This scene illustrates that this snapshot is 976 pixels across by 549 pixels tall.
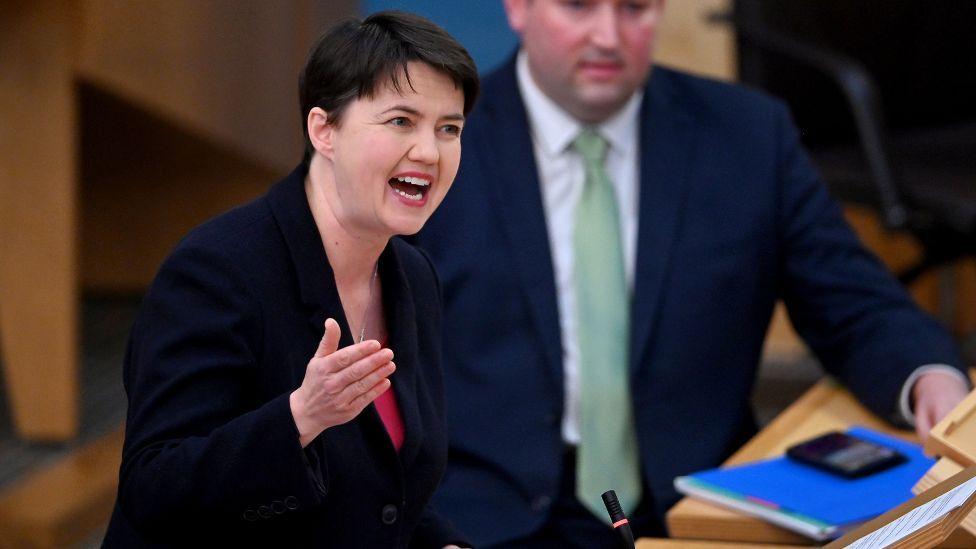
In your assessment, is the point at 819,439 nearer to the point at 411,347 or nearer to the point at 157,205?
the point at 411,347

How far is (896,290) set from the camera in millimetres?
2018

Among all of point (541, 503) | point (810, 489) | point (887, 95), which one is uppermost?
point (887, 95)

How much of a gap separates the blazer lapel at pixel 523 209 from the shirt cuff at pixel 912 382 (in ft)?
1.52

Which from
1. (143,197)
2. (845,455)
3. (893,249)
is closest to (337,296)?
(845,455)

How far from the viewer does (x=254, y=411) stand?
40.2 inches

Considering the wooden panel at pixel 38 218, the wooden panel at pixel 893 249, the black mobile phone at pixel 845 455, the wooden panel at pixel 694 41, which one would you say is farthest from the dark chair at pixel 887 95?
the wooden panel at pixel 38 218

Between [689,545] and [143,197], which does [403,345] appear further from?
[143,197]

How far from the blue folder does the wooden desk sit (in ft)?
0.07

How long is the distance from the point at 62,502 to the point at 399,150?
232cm

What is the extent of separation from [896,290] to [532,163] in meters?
0.58

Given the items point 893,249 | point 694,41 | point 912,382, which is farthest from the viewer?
point 893,249

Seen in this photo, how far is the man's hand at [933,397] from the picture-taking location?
1.70 meters

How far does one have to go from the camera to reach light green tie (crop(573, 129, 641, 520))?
1.91m

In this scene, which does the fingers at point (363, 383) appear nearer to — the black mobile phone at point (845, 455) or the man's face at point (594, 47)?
the black mobile phone at point (845, 455)
